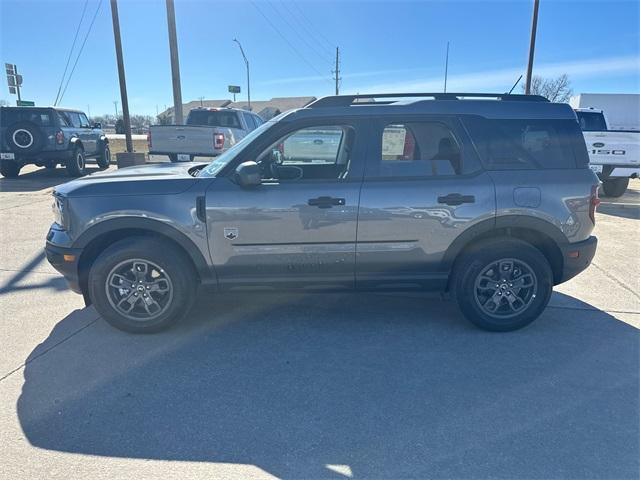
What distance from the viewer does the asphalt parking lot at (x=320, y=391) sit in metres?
2.35

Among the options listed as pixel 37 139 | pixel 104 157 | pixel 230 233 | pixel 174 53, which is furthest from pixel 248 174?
pixel 104 157

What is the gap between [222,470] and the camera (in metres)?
2.28

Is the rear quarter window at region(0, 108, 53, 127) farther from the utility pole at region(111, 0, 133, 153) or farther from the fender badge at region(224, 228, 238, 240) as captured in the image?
the fender badge at region(224, 228, 238, 240)

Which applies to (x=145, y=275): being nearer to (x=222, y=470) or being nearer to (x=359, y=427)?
(x=222, y=470)

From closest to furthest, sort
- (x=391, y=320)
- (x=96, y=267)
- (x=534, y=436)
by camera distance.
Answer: (x=534, y=436), (x=96, y=267), (x=391, y=320)

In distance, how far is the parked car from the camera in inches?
495

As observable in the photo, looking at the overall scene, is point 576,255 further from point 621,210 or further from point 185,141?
point 185,141

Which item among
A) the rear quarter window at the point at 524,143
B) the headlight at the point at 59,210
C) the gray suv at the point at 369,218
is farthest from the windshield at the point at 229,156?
the rear quarter window at the point at 524,143

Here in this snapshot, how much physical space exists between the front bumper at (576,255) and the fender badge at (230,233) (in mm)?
2748

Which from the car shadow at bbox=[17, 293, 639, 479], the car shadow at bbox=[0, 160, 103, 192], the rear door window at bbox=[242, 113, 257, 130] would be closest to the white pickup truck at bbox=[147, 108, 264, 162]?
the rear door window at bbox=[242, 113, 257, 130]

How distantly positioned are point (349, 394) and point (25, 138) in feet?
44.6

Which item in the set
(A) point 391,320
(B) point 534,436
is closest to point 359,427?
(B) point 534,436

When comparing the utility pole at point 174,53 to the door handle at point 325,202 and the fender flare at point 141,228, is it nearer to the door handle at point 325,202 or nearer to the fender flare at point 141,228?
the fender flare at point 141,228

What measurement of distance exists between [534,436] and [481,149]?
2.19 meters
